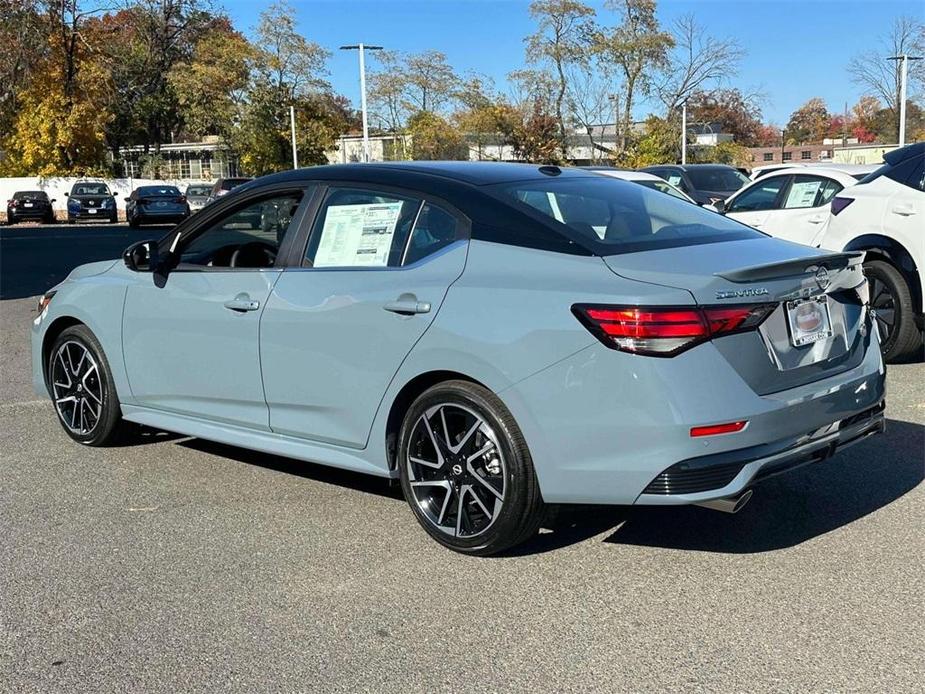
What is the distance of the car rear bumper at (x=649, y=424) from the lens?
351 centimetres

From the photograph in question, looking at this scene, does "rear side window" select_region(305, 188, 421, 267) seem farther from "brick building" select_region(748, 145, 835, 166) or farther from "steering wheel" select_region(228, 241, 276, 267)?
"brick building" select_region(748, 145, 835, 166)

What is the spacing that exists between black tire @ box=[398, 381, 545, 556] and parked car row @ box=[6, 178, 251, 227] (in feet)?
96.7

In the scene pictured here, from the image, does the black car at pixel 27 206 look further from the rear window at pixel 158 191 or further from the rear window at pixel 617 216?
the rear window at pixel 617 216

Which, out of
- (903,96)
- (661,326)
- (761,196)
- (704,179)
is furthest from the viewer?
(903,96)

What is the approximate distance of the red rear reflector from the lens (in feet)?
11.5

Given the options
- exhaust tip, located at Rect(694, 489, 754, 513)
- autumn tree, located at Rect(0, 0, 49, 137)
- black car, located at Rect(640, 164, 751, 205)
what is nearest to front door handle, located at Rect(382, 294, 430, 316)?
exhaust tip, located at Rect(694, 489, 754, 513)

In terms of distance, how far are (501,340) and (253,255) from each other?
185 centimetres

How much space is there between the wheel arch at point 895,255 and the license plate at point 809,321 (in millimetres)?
A: 3891

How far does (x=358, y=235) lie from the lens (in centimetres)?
454

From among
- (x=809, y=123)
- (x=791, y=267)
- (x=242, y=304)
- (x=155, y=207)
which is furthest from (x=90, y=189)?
(x=809, y=123)

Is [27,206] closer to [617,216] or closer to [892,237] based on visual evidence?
[892,237]

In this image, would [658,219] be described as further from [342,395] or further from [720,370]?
[342,395]

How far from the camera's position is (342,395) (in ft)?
14.5

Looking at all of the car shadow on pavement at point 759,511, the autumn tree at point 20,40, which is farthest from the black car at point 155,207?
the car shadow on pavement at point 759,511
